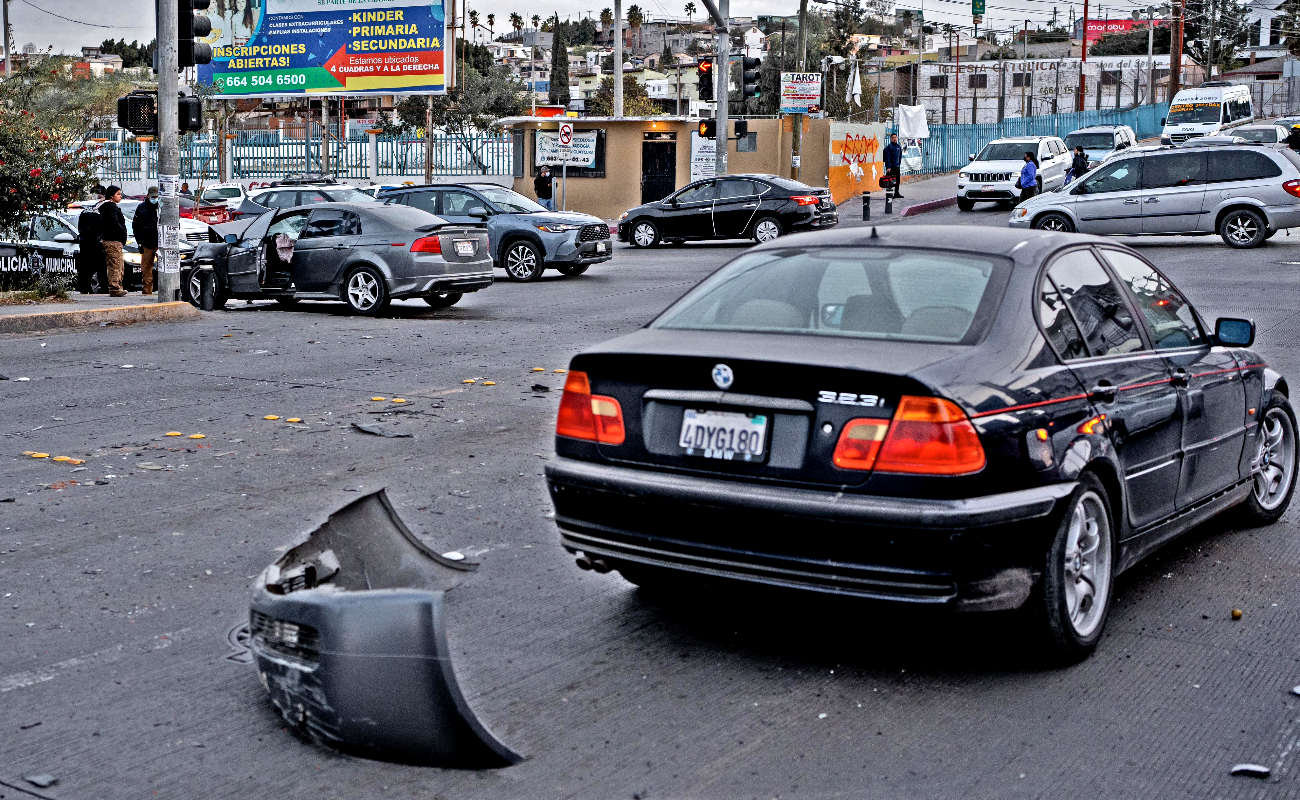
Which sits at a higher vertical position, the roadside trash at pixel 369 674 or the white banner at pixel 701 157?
the white banner at pixel 701 157

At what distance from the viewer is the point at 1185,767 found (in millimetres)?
3959

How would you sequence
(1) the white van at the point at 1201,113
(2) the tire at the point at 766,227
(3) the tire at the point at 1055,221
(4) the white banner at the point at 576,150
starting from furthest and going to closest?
(1) the white van at the point at 1201,113
(4) the white banner at the point at 576,150
(2) the tire at the point at 766,227
(3) the tire at the point at 1055,221

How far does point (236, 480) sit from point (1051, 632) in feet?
15.7

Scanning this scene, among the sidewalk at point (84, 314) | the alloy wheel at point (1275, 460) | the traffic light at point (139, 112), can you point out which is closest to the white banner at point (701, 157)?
the traffic light at point (139, 112)

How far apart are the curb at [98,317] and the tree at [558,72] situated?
3589 inches

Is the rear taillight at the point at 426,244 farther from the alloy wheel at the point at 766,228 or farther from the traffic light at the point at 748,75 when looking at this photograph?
the traffic light at the point at 748,75

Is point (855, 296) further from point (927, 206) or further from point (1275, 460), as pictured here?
point (927, 206)

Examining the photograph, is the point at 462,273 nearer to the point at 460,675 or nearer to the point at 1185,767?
the point at 460,675

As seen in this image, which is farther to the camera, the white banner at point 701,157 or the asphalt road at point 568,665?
the white banner at point 701,157

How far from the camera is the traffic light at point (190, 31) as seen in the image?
17328mm

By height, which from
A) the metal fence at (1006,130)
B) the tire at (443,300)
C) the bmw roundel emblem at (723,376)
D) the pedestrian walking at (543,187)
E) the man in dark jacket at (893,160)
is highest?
the metal fence at (1006,130)

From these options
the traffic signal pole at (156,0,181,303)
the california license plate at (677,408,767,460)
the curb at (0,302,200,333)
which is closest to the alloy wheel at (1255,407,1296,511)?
the california license plate at (677,408,767,460)

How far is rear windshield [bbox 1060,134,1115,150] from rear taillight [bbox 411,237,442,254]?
96.2 feet

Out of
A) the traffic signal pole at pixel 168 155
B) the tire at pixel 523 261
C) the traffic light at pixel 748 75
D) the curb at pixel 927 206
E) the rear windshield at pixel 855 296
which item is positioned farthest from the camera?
the curb at pixel 927 206
